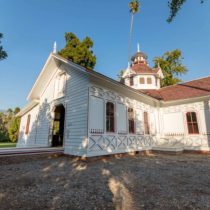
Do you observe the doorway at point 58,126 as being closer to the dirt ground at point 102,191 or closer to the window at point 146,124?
the window at point 146,124

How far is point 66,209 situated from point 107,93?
6914 millimetres

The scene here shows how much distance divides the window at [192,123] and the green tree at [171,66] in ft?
60.0

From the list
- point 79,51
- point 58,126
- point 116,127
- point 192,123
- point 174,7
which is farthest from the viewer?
point 79,51

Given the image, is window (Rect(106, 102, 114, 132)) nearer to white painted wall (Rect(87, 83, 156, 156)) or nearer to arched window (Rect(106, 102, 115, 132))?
arched window (Rect(106, 102, 115, 132))

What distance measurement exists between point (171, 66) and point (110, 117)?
26.7 meters

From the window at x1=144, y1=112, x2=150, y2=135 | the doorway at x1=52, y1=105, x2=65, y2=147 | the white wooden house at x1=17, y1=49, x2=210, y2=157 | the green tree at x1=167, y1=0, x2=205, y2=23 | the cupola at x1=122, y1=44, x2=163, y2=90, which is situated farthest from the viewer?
the cupola at x1=122, y1=44, x2=163, y2=90

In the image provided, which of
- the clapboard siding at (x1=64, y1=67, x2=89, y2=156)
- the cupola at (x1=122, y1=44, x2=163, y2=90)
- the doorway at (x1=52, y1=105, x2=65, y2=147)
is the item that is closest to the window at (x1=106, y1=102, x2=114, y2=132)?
the clapboard siding at (x1=64, y1=67, x2=89, y2=156)

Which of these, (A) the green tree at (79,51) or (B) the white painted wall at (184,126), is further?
(A) the green tree at (79,51)

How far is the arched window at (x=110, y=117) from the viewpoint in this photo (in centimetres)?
869

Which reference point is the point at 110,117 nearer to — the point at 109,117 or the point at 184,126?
the point at 109,117

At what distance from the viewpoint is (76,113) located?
8.52 metres

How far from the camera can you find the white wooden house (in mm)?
8070

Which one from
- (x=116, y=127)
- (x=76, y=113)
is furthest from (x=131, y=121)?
(x=76, y=113)

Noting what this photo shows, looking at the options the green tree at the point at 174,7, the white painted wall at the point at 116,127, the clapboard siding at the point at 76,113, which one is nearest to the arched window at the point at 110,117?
the white painted wall at the point at 116,127
